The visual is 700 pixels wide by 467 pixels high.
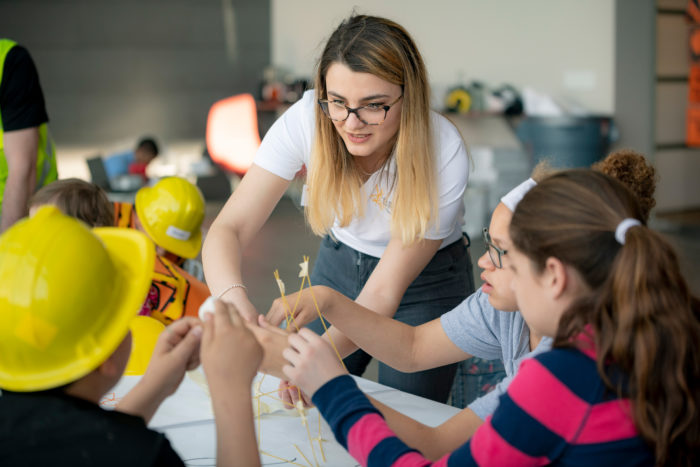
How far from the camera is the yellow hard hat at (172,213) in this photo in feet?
7.92

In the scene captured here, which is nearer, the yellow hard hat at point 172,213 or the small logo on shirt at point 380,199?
the small logo on shirt at point 380,199

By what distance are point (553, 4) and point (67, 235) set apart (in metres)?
6.36

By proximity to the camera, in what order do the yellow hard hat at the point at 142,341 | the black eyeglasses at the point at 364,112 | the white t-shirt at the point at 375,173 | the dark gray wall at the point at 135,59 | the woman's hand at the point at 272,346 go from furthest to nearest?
the dark gray wall at the point at 135,59, the yellow hard hat at the point at 142,341, the white t-shirt at the point at 375,173, the black eyeglasses at the point at 364,112, the woman's hand at the point at 272,346

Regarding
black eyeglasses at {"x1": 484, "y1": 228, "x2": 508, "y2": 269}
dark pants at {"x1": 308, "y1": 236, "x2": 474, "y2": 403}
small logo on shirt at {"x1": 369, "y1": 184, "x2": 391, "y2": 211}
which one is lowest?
dark pants at {"x1": 308, "y1": 236, "x2": 474, "y2": 403}

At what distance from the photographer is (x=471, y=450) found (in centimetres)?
100

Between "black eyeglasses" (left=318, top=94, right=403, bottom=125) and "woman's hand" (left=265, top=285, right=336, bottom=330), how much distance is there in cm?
42

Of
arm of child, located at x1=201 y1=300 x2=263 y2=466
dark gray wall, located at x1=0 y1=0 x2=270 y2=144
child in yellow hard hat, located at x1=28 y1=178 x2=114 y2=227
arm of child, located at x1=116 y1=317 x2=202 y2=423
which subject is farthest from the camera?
dark gray wall, located at x1=0 y1=0 x2=270 y2=144

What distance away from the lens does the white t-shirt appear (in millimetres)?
1780

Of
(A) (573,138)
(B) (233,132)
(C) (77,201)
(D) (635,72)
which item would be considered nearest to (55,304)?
(C) (77,201)

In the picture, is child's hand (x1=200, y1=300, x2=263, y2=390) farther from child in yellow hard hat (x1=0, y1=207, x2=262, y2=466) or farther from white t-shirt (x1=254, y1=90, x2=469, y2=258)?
white t-shirt (x1=254, y1=90, x2=469, y2=258)

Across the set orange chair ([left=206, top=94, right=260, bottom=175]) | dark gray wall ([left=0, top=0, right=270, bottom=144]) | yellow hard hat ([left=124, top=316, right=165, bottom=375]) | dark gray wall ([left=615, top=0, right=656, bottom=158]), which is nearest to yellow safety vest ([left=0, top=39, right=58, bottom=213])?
yellow hard hat ([left=124, top=316, right=165, bottom=375])

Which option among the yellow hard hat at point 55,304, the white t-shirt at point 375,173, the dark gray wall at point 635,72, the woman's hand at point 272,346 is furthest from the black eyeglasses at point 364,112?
the dark gray wall at point 635,72

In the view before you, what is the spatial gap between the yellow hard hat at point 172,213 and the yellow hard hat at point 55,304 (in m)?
1.46

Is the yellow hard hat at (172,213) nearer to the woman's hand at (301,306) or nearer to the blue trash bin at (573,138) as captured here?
the woman's hand at (301,306)
